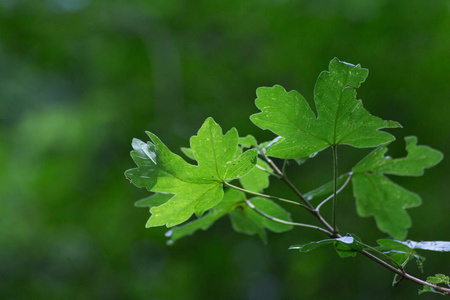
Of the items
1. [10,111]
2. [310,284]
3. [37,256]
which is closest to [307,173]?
[310,284]

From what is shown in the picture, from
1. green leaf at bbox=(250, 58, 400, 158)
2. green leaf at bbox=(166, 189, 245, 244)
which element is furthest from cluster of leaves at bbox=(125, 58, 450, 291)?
green leaf at bbox=(166, 189, 245, 244)

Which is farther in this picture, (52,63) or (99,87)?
(52,63)

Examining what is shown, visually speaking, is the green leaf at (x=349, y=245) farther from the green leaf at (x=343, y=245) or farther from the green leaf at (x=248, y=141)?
the green leaf at (x=248, y=141)

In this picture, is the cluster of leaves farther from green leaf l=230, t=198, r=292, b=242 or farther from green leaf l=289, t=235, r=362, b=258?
green leaf l=230, t=198, r=292, b=242

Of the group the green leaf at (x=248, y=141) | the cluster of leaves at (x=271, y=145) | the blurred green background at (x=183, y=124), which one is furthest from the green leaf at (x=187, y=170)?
the blurred green background at (x=183, y=124)

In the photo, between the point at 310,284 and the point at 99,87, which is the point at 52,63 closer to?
the point at 99,87

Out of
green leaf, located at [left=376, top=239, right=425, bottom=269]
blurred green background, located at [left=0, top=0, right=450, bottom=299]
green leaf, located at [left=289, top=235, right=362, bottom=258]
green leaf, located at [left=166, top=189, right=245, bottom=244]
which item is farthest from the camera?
blurred green background, located at [left=0, top=0, right=450, bottom=299]

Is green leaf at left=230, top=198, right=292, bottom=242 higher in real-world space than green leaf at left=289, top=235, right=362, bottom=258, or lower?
lower
